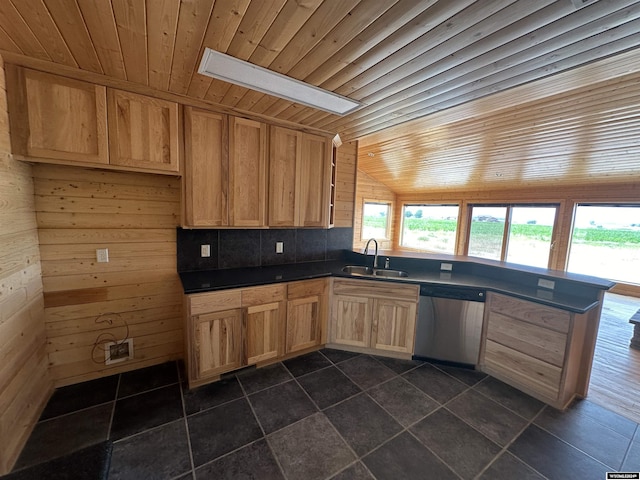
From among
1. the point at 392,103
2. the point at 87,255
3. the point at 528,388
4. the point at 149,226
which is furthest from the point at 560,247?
the point at 87,255

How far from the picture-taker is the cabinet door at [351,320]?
2789 millimetres

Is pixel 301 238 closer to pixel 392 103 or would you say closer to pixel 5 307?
pixel 392 103

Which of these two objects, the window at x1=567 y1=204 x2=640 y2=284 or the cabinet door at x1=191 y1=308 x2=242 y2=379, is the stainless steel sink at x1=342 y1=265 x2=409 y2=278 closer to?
the cabinet door at x1=191 y1=308 x2=242 y2=379

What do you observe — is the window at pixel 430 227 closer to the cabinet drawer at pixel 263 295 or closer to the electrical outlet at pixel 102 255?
the cabinet drawer at pixel 263 295

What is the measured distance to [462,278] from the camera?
9.13ft

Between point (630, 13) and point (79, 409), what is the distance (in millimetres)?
4161

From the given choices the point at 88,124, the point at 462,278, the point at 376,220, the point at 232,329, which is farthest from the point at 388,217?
the point at 88,124

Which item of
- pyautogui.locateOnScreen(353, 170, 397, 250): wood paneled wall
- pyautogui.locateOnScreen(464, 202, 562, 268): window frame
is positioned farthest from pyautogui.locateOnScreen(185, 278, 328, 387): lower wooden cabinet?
pyautogui.locateOnScreen(353, 170, 397, 250): wood paneled wall

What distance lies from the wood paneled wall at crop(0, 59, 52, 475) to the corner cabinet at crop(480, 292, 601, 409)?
141 inches

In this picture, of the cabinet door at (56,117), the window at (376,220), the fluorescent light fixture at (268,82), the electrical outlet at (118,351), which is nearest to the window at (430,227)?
the window at (376,220)

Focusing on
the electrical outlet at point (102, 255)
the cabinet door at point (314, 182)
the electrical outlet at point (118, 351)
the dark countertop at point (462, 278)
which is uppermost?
the cabinet door at point (314, 182)

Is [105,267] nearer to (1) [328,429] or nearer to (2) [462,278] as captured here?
(1) [328,429]

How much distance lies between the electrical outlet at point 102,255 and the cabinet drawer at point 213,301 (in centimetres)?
85

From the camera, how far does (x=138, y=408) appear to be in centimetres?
195
